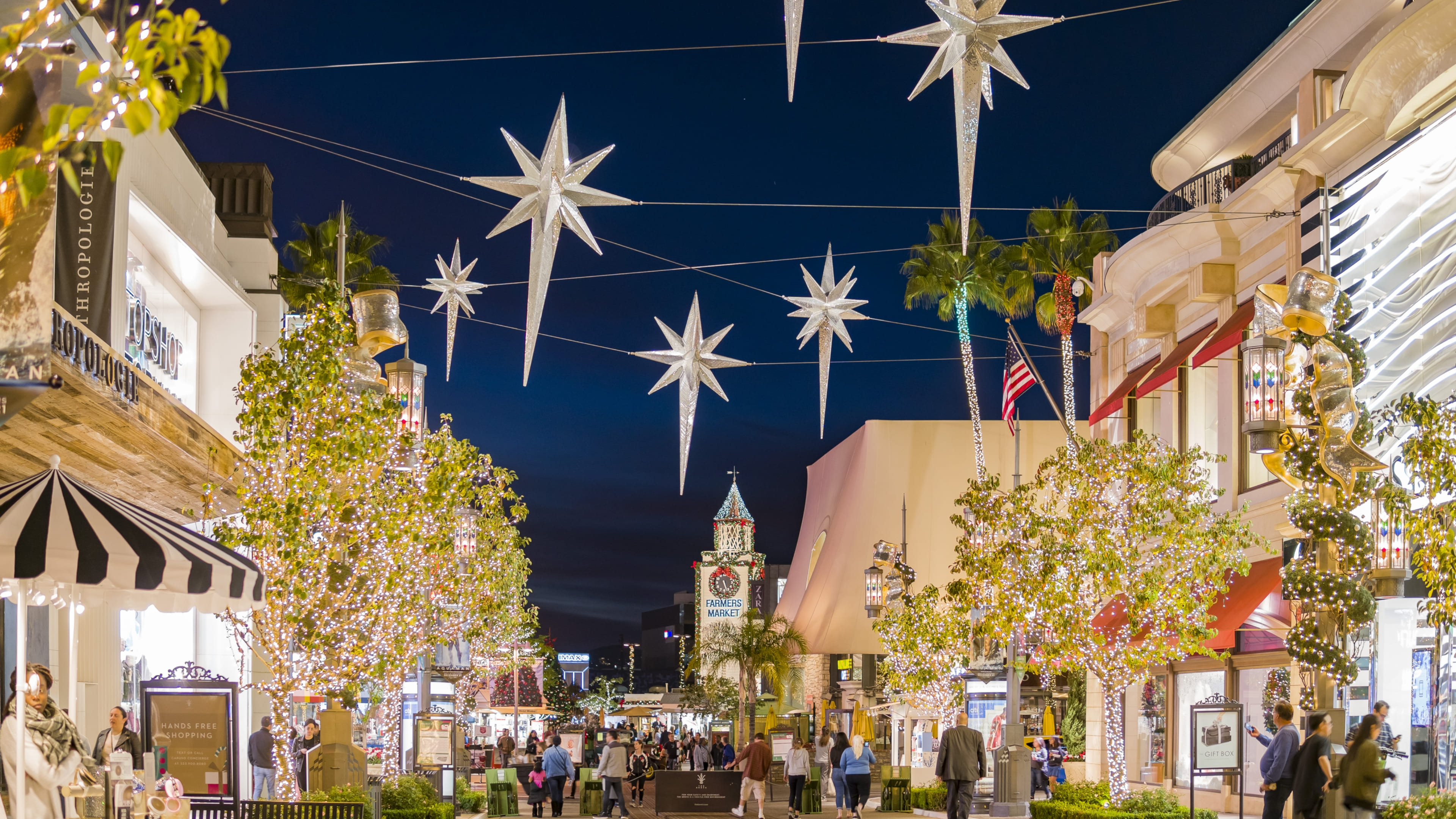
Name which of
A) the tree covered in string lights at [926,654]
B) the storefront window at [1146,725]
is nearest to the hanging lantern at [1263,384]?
the storefront window at [1146,725]

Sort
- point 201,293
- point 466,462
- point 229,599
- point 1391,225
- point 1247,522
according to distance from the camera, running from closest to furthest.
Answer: point 229,599 < point 1391,225 < point 466,462 < point 1247,522 < point 201,293

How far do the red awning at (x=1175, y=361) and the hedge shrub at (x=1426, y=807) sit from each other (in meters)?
13.7

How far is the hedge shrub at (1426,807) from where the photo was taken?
13109mm

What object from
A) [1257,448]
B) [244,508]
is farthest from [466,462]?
[1257,448]

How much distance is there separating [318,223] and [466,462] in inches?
737

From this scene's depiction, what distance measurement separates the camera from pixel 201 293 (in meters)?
27.4

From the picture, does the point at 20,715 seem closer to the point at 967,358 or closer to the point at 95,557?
the point at 95,557

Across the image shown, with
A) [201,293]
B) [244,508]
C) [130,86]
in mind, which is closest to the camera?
[130,86]

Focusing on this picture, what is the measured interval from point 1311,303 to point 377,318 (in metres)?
10.6

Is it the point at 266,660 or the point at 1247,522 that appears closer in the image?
the point at 266,660

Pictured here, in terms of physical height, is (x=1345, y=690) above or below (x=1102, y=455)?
below

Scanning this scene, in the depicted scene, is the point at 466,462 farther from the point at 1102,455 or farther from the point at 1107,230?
the point at 1107,230

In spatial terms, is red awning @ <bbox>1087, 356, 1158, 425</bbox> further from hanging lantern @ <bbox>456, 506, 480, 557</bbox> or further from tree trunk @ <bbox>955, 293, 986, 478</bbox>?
hanging lantern @ <bbox>456, 506, 480, 557</bbox>

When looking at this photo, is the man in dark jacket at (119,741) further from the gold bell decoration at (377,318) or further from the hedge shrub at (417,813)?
the hedge shrub at (417,813)
